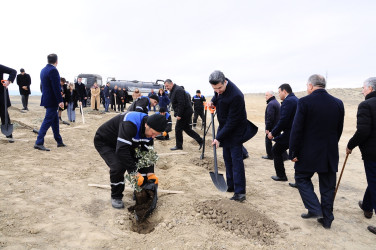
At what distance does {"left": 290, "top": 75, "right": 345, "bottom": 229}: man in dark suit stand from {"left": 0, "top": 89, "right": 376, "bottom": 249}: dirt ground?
402 mm

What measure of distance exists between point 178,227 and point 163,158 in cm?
355

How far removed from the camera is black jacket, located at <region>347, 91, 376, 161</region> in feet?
10.4

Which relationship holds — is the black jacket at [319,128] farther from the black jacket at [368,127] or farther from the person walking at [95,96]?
the person walking at [95,96]

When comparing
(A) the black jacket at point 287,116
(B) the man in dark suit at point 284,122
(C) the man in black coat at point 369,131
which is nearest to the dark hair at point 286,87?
(B) the man in dark suit at point 284,122

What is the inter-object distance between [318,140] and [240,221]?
4.71 ft

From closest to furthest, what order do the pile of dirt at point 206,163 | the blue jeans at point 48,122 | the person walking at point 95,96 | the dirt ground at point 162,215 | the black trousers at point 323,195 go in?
1. the dirt ground at point 162,215
2. the black trousers at point 323,195
3. the blue jeans at point 48,122
4. the pile of dirt at point 206,163
5. the person walking at point 95,96

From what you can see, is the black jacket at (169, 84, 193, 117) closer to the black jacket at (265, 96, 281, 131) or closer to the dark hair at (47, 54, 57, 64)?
the black jacket at (265, 96, 281, 131)

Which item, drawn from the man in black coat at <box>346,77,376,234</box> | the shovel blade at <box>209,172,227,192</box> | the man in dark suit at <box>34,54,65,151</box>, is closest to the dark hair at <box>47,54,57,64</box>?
the man in dark suit at <box>34,54,65,151</box>

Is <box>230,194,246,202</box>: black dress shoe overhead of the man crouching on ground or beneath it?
beneath

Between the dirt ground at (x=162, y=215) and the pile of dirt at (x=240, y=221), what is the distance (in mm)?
12

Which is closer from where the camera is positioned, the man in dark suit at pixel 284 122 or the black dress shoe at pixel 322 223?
the black dress shoe at pixel 322 223

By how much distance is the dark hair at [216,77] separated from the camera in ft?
12.3

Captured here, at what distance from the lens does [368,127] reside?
3174mm

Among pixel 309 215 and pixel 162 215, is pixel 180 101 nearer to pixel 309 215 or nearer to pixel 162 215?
pixel 162 215
